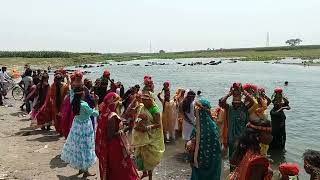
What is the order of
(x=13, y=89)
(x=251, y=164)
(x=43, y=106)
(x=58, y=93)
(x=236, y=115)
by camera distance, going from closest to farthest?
1. (x=251, y=164)
2. (x=236, y=115)
3. (x=58, y=93)
4. (x=43, y=106)
5. (x=13, y=89)

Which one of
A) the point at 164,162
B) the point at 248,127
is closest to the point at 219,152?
the point at 248,127

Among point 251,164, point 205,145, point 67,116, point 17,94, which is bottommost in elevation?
point 17,94

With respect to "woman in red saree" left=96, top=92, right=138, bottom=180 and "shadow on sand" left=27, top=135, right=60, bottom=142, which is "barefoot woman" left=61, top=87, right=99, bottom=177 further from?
"shadow on sand" left=27, top=135, right=60, bottom=142

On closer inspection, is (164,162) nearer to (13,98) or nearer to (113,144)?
(113,144)

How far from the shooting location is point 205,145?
6.25 m

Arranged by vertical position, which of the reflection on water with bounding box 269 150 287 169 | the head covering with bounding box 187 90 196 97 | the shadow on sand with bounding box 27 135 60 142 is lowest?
the reflection on water with bounding box 269 150 287 169

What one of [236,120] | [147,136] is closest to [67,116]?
[147,136]

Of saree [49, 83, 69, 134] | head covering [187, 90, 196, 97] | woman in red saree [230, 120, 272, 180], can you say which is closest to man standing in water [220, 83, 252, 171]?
head covering [187, 90, 196, 97]

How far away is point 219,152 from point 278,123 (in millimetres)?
6061

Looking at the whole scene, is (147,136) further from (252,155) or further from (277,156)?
(277,156)

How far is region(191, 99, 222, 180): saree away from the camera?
6.25m

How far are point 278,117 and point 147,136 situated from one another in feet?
16.0

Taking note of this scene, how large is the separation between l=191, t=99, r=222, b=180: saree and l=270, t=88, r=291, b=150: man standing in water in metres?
5.48

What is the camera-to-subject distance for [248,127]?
5062mm
